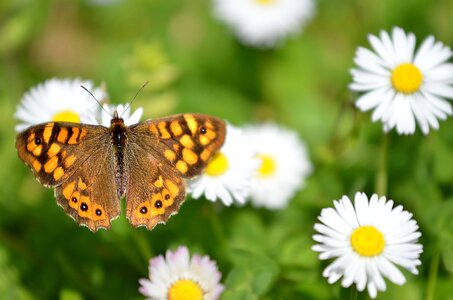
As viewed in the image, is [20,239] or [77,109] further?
[20,239]

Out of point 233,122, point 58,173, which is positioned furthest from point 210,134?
point 233,122

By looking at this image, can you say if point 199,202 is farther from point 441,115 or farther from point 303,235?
point 441,115

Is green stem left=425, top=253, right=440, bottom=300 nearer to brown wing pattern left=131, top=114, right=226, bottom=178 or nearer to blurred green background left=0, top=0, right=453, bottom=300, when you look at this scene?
blurred green background left=0, top=0, right=453, bottom=300

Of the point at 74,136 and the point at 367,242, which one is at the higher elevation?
the point at 74,136

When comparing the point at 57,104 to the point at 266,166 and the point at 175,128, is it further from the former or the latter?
the point at 266,166

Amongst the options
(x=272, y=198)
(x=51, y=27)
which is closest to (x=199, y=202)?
(x=272, y=198)
